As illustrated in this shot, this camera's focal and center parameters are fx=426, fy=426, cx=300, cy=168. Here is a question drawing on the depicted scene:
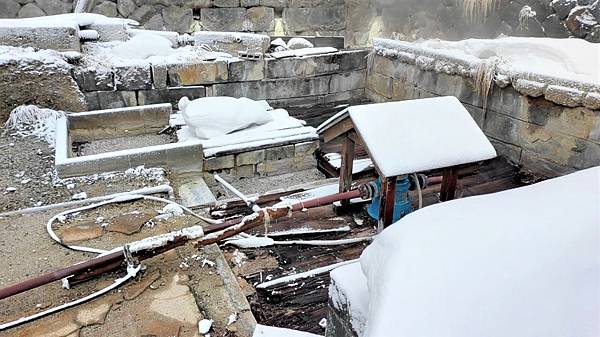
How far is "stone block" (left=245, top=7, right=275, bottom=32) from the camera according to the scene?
10.4 m

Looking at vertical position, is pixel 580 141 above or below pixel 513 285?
below

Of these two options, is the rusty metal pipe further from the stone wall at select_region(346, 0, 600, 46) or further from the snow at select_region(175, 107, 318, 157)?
the stone wall at select_region(346, 0, 600, 46)

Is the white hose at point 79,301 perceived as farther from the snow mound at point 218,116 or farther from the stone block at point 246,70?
the stone block at point 246,70

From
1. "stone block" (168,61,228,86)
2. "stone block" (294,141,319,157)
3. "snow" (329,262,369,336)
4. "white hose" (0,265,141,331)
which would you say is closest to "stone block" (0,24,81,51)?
"stone block" (168,61,228,86)

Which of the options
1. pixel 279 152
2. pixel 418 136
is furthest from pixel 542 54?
pixel 279 152

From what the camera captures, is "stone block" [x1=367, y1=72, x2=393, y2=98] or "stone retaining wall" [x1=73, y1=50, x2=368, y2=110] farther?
"stone block" [x1=367, y1=72, x2=393, y2=98]

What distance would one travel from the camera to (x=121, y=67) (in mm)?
4832

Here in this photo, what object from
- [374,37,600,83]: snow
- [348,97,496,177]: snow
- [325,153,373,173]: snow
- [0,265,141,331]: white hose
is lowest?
[0,265,141,331]: white hose

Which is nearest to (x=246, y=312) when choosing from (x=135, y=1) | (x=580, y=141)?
(x=580, y=141)

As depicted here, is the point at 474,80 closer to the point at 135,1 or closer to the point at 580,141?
the point at 580,141

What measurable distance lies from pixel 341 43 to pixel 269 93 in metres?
2.72

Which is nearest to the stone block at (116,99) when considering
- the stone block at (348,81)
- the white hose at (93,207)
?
the white hose at (93,207)

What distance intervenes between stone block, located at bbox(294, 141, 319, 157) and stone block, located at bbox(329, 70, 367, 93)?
6.11 feet

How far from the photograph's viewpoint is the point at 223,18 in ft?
33.3
